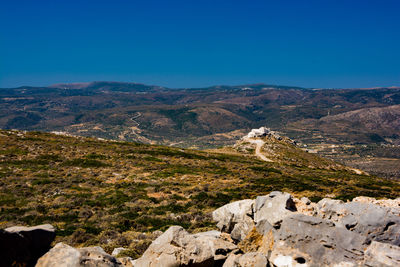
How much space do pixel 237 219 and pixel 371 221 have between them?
6.91 meters

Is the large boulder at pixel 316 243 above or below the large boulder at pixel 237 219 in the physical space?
above

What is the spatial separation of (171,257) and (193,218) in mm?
11478

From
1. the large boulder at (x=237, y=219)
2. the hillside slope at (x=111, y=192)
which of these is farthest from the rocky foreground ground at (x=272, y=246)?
the hillside slope at (x=111, y=192)

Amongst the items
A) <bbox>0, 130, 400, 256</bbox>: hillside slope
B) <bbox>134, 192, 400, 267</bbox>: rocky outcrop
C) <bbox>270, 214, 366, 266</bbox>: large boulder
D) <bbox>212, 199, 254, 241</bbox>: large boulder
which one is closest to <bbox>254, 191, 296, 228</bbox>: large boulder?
<bbox>134, 192, 400, 267</bbox>: rocky outcrop

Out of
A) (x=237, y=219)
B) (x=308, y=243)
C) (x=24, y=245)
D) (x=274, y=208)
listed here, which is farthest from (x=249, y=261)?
(x=24, y=245)

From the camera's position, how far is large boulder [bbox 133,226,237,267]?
32.9ft

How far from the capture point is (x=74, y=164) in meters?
41.2

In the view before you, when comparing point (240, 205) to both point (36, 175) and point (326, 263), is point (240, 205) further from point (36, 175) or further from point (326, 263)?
point (36, 175)

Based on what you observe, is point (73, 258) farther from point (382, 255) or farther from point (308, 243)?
point (382, 255)

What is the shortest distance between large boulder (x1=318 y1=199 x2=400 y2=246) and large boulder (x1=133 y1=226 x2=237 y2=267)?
573cm

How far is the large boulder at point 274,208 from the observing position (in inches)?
492

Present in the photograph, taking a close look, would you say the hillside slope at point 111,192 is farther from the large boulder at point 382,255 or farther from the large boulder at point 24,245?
the large boulder at point 382,255

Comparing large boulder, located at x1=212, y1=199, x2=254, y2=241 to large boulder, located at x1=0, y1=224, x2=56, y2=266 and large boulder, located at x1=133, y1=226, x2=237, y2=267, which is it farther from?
large boulder, located at x1=0, y1=224, x2=56, y2=266

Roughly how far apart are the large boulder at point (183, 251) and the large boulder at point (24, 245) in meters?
4.11
